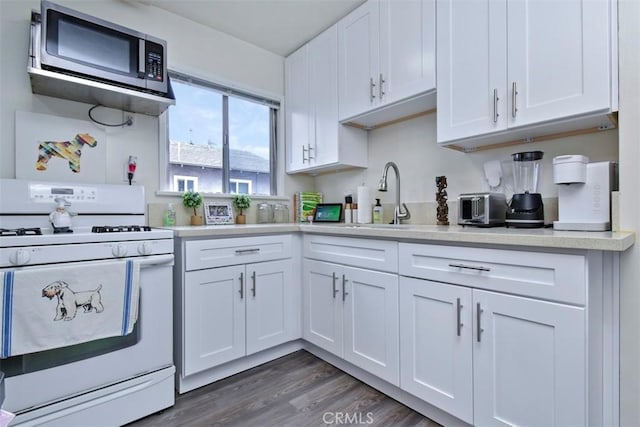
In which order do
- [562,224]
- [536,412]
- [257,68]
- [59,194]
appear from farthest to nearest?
1. [257,68]
2. [59,194]
3. [562,224]
4. [536,412]

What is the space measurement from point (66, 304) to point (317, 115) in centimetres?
203

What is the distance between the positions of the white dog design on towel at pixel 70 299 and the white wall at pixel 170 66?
90cm

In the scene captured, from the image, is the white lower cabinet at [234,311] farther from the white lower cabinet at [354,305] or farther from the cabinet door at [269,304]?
the white lower cabinet at [354,305]

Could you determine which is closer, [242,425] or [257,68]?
[242,425]

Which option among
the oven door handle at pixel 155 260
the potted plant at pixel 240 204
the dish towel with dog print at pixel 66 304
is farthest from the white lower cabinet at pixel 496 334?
the potted plant at pixel 240 204

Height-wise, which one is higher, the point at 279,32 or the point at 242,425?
the point at 279,32

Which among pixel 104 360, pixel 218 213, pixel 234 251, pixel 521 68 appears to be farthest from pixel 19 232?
pixel 521 68

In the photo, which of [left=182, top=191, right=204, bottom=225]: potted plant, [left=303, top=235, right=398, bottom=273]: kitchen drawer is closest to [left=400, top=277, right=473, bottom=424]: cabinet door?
[left=303, top=235, right=398, bottom=273]: kitchen drawer

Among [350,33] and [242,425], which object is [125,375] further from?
[350,33]

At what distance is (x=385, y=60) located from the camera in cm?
206

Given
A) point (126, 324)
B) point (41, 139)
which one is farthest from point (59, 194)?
point (126, 324)

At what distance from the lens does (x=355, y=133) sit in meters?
2.55

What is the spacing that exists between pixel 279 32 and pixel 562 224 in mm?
2380

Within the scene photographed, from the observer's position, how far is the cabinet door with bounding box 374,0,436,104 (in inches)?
71.7
